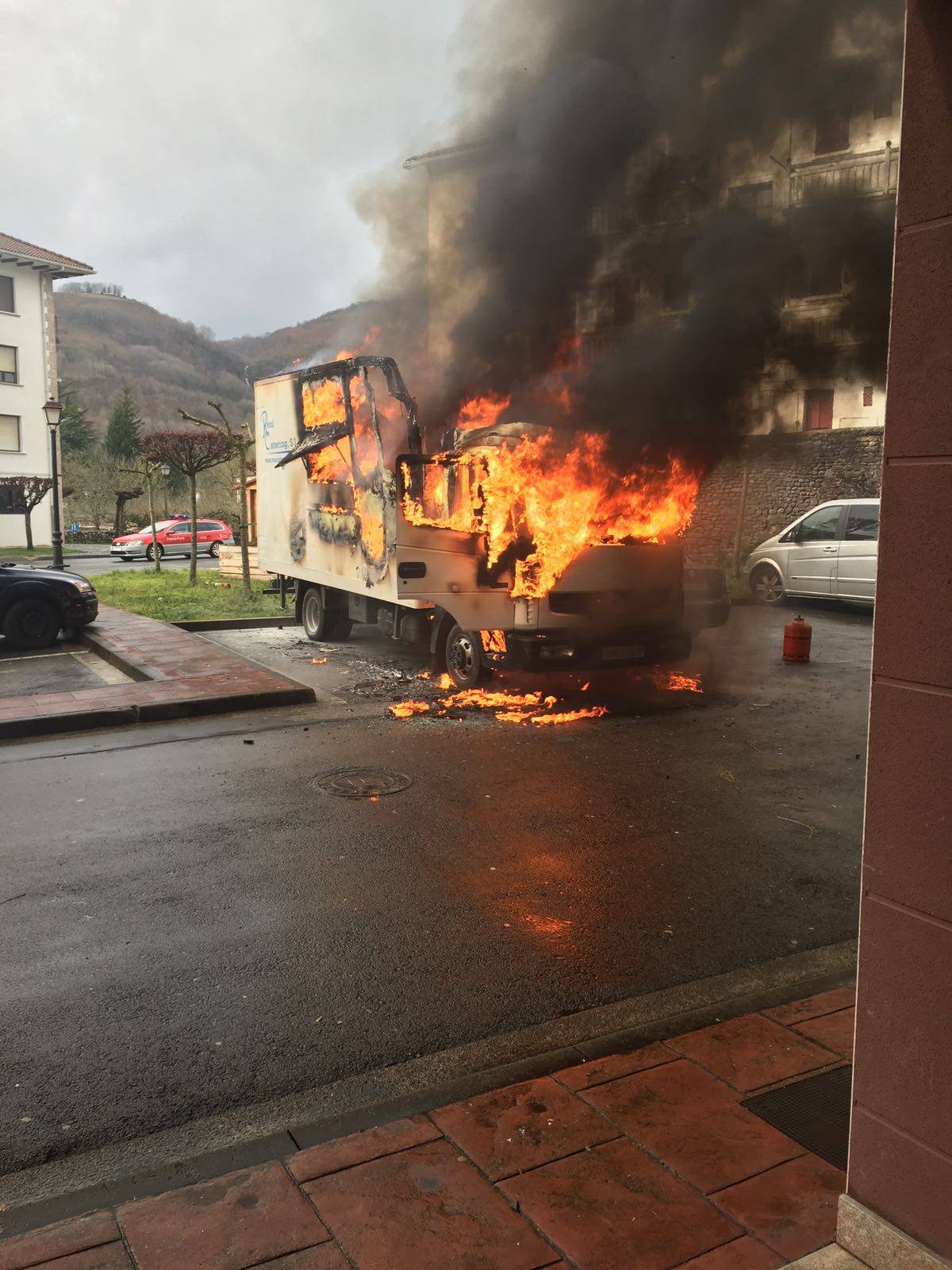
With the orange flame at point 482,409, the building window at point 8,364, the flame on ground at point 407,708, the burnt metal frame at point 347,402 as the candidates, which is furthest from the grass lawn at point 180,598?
the building window at point 8,364

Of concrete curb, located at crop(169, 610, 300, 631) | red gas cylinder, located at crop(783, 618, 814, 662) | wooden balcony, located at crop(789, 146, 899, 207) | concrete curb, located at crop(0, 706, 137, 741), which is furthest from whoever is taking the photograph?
concrete curb, located at crop(169, 610, 300, 631)

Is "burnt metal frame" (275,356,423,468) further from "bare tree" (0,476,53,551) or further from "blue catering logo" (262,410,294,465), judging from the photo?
"bare tree" (0,476,53,551)

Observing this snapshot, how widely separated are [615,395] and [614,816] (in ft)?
19.0

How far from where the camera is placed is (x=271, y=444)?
1221cm

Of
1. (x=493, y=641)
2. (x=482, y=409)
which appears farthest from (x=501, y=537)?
(x=482, y=409)

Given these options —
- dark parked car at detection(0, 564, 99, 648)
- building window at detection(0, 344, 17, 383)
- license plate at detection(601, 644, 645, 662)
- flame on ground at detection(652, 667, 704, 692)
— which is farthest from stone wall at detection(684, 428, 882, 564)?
building window at detection(0, 344, 17, 383)

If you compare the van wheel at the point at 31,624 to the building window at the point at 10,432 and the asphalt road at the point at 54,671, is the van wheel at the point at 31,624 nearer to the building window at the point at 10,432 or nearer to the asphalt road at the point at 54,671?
the asphalt road at the point at 54,671

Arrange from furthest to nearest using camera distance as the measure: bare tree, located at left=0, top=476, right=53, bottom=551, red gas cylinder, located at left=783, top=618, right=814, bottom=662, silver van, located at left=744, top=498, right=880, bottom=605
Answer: bare tree, located at left=0, top=476, right=53, bottom=551 < silver van, located at left=744, top=498, right=880, bottom=605 < red gas cylinder, located at left=783, top=618, right=814, bottom=662

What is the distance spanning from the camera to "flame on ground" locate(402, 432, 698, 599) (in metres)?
8.77

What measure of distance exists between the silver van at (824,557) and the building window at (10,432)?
34.7 meters

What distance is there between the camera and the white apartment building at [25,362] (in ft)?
132

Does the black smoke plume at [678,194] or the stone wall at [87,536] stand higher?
the black smoke plume at [678,194]

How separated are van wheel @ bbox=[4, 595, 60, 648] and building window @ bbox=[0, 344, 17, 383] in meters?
33.2

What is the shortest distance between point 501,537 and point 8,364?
39.2m
